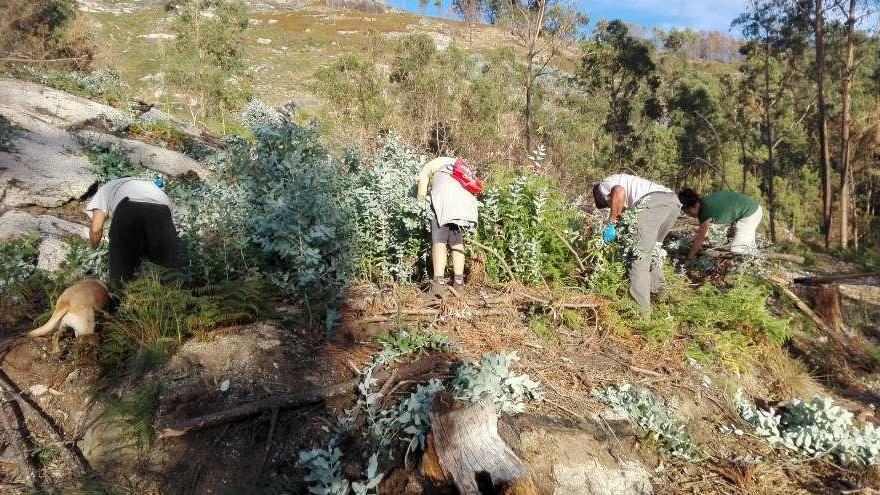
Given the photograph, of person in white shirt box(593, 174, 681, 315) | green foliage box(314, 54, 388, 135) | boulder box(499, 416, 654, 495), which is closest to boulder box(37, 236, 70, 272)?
boulder box(499, 416, 654, 495)

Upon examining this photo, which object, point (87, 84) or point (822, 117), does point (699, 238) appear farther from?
point (822, 117)

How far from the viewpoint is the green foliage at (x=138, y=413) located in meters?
2.79

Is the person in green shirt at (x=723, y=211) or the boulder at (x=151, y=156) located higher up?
the boulder at (x=151, y=156)

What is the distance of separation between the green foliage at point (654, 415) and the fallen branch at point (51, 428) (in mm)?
3020

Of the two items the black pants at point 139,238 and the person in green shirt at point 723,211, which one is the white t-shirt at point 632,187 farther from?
the black pants at point 139,238

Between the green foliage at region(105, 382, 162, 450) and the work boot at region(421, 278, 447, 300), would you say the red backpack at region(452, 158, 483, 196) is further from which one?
the green foliage at region(105, 382, 162, 450)

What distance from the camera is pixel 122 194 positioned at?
4.23 m

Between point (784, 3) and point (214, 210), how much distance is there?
2213cm

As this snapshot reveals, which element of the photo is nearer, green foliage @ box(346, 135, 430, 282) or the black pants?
the black pants

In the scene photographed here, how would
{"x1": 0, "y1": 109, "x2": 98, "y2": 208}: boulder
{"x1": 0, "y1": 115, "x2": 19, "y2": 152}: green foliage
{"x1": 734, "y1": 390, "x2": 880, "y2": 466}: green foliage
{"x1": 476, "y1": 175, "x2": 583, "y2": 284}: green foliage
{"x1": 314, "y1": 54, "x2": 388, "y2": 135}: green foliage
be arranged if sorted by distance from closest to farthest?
{"x1": 734, "y1": 390, "x2": 880, "y2": 466}: green foliage → {"x1": 476, "y1": 175, "x2": 583, "y2": 284}: green foliage → {"x1": 0, "y1": 109, "x2": 98, "y2": 208}: boulder → {"x1": 0, "y1": 115, "x2": 19, "y2": 152}: green foliage → {"x1": 314, "y1": 54, "x2": 388, "y2": 135}: green foliage

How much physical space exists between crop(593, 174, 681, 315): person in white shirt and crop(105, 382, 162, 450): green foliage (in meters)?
3.69

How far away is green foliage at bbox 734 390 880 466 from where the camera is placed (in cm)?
309

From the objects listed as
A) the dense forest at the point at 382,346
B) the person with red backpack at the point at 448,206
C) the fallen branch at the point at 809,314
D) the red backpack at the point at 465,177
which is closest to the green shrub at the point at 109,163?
the dense forest at the point at 382,346

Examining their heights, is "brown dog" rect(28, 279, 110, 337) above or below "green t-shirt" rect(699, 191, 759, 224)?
below
